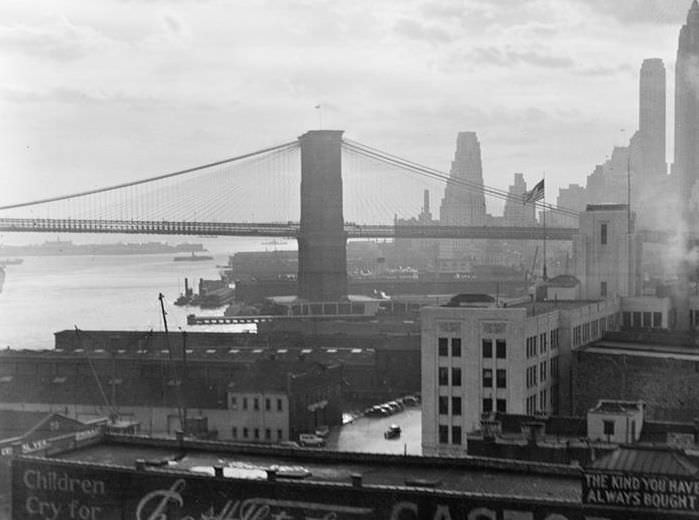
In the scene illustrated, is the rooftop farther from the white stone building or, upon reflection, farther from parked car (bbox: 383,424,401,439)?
parked car (bbox: 383,424,401,439)

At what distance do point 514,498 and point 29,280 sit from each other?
72604mm

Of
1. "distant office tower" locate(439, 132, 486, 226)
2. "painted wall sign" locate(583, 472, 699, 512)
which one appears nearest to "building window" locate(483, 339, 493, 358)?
"painted wall sign" locate(583, 472, 699, 512)

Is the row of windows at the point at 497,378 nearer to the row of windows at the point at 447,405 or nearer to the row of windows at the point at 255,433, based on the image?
A: the row of windows at the point at 447,405

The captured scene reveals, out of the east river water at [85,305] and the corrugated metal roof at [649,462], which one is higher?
the corrugated metal roof at [649,462]

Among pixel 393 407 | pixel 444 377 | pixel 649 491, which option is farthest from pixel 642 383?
pixel 649 491

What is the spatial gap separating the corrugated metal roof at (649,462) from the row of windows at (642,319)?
28.3ft

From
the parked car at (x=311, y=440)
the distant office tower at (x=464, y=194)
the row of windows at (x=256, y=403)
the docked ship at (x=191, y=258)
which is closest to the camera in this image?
the parked car at (x=311, y=440)

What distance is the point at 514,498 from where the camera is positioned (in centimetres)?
575

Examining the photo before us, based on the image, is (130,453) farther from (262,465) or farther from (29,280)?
(29,280)

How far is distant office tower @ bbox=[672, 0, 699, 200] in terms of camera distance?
44.7ft

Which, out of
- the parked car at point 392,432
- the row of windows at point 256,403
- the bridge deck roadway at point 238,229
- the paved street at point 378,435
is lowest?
the paved street at point 378,435

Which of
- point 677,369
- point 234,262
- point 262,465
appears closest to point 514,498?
point 262,465

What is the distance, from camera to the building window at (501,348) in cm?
1096

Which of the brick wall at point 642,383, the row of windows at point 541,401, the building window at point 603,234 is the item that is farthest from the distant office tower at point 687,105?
the row of windows at point 541,401
